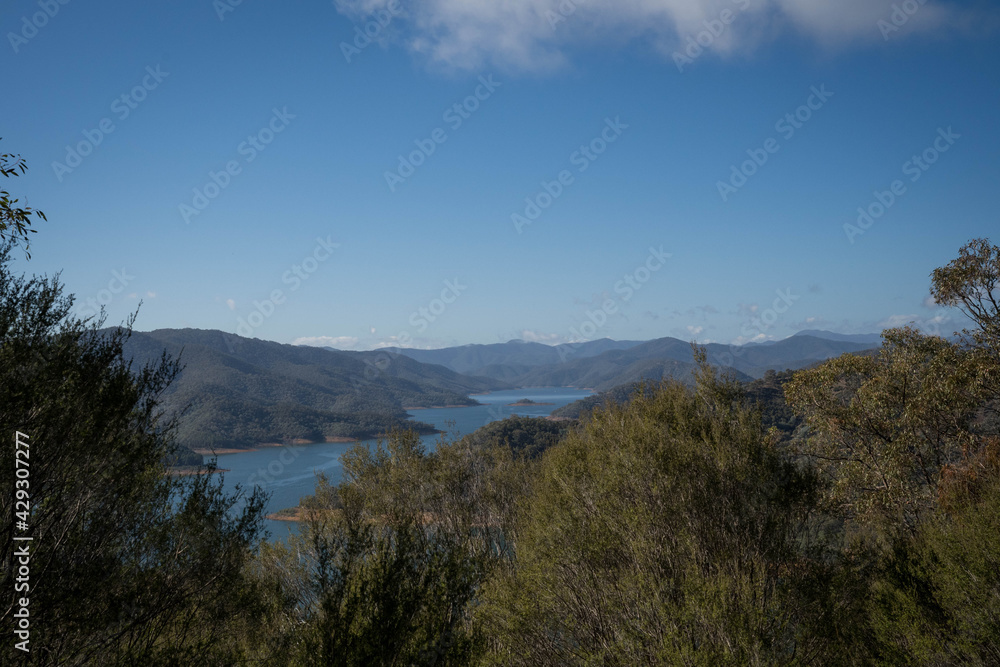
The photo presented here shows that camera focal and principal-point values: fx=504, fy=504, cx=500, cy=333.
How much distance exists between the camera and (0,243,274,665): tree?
18.2 ft

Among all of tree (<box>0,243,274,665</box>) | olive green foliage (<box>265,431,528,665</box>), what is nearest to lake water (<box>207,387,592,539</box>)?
olive green foliage (<box>265,431,528,665</box>)

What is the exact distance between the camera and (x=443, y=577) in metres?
9.32

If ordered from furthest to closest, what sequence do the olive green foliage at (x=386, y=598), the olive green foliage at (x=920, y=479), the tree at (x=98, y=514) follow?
1. the olive green foliage at (x=920, y=479)
2. the olive green foliage at (x=386, y=598)
3. the tree at (x=98, y=514)

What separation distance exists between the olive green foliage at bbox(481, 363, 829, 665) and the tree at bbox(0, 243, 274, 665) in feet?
17.1

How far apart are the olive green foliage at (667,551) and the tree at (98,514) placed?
5210 mm

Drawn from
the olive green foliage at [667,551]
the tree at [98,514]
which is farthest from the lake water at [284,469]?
the tree at [98,514]

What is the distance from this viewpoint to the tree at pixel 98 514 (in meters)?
5.56

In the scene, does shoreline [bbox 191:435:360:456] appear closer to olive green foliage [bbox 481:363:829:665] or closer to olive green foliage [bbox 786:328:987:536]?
olive green foliage [bbox 786:328:987:536]

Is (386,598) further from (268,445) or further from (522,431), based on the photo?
(268,445)

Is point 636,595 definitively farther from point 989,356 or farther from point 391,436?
point 391,436

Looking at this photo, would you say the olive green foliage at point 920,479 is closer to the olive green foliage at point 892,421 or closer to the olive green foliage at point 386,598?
the olive green foliage at point 892,421

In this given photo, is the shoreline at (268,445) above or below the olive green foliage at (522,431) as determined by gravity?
below

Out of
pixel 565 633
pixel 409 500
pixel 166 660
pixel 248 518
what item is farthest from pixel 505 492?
pixel 166 660

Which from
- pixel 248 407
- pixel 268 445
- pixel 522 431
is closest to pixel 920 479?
pixel 522 431
